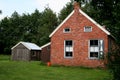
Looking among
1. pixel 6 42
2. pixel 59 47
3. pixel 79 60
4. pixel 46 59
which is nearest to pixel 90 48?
pixel 79 60

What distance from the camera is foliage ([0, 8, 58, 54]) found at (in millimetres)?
69250

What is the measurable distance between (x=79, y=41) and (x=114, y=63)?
79.4 ft

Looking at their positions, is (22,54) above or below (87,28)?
below

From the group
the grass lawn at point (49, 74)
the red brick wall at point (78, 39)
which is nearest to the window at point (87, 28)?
the red brick wall at point (78, 39)

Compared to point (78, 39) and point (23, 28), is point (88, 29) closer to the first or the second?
point (78, 39)

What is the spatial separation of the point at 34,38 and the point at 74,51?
48.7 m

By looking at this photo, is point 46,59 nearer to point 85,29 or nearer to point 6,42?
point 85,29

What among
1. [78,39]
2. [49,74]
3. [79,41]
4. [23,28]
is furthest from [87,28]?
[23,28]

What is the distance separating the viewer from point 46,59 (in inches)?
1702

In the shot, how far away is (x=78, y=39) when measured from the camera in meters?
35.8

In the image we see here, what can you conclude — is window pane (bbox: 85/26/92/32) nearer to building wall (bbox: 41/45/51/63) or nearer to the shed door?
building wall (bbox: 41/45/51/63)

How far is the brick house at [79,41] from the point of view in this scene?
1356 inches

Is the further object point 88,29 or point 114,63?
point 88,29

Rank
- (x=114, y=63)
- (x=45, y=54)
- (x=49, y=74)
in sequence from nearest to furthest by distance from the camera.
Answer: (x=114, y=63) < (x=49, y=74) < (x=45, y=54)
